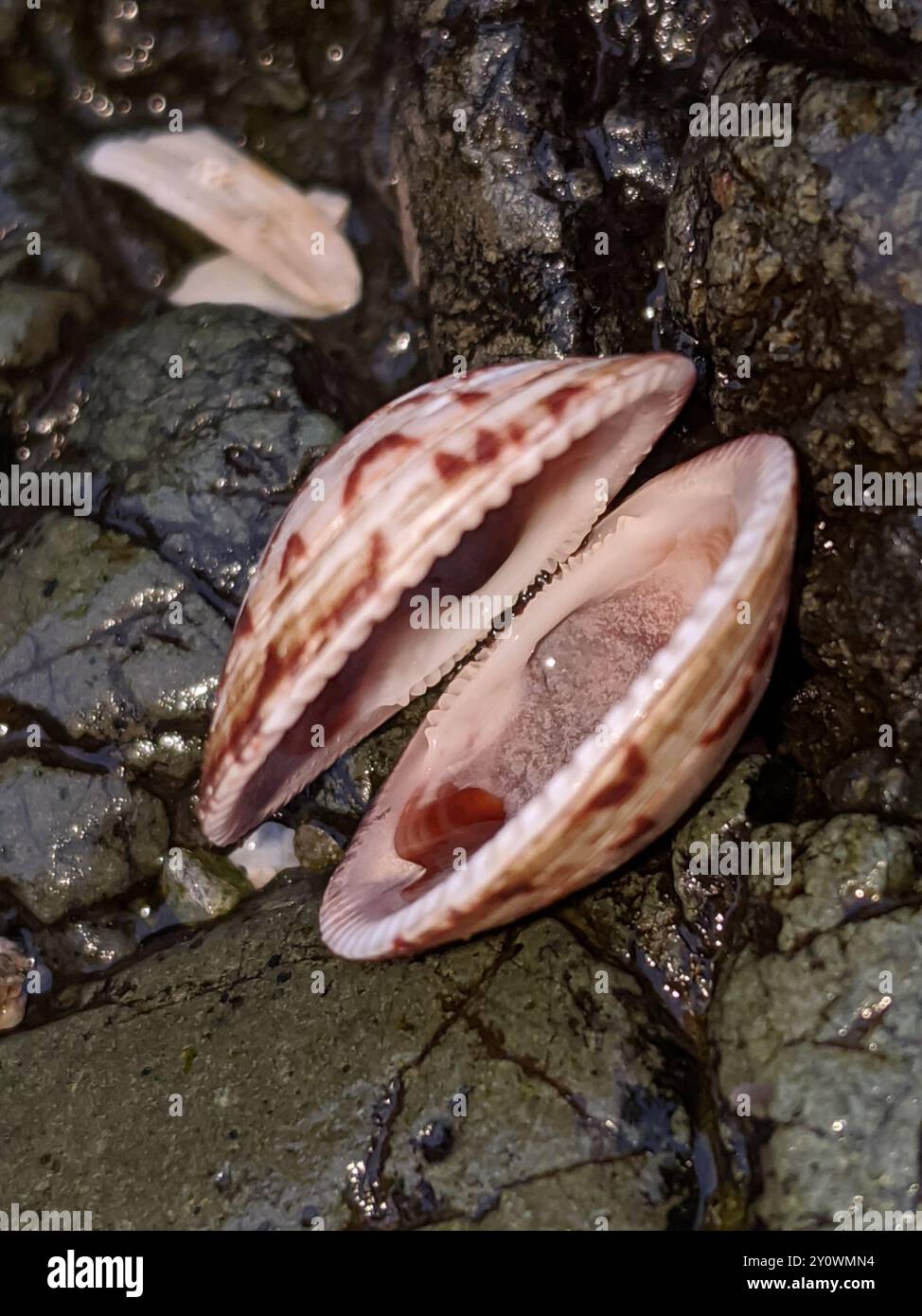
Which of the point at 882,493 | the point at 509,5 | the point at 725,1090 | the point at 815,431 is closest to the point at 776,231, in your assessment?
the point at 815,431

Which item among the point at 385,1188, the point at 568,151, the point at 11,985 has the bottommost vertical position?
the point at 11,985

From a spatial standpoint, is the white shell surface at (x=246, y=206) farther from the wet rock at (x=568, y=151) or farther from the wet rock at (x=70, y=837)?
the wet rock at (x=70, y=837)

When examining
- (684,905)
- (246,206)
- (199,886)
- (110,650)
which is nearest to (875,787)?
(684,905)

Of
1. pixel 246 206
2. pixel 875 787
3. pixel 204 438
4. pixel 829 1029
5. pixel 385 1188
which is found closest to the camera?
pixel 829 1029

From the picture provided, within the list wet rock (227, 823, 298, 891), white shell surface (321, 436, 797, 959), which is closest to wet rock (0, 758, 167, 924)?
wet rock (227, 823, 298, 891)

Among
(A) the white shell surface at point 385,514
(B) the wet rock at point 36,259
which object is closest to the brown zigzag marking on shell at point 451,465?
(A) the white shell surface at point 385,514

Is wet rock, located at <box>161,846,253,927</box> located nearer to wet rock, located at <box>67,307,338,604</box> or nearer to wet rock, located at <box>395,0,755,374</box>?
wet rock, located at <box>67,307,338,604</box>

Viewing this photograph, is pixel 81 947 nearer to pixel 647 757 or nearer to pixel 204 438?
pixel 204 438
